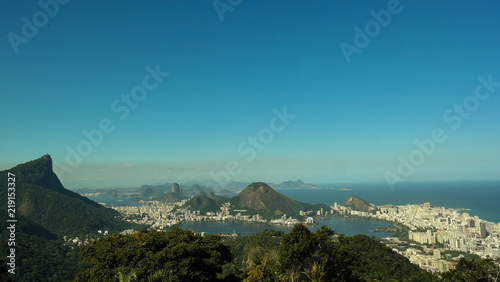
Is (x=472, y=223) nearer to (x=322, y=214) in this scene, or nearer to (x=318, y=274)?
(x=322, y=214)

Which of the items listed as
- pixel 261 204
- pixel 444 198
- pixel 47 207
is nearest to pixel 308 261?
pixel 47 207

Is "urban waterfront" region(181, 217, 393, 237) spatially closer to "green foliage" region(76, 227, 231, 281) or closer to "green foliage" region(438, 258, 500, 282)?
"green foliage" region(76, 227, 231, 281)

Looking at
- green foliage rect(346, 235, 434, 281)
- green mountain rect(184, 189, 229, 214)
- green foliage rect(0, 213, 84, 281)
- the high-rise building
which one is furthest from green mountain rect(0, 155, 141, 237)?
the high-rise building

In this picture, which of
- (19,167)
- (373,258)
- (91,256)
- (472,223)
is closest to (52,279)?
(91,256)

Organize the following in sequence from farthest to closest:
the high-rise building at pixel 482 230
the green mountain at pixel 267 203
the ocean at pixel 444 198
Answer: the green mountain at pixel 267 203 < the ocean at pixel 444 198 < the high-rise building at pixel 482 230

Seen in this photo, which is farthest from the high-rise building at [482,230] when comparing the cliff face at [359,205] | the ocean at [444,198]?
the cliff face at [359,205]

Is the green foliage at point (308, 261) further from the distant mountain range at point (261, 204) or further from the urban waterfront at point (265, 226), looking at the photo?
the distant mountain range at point (261, 204)
